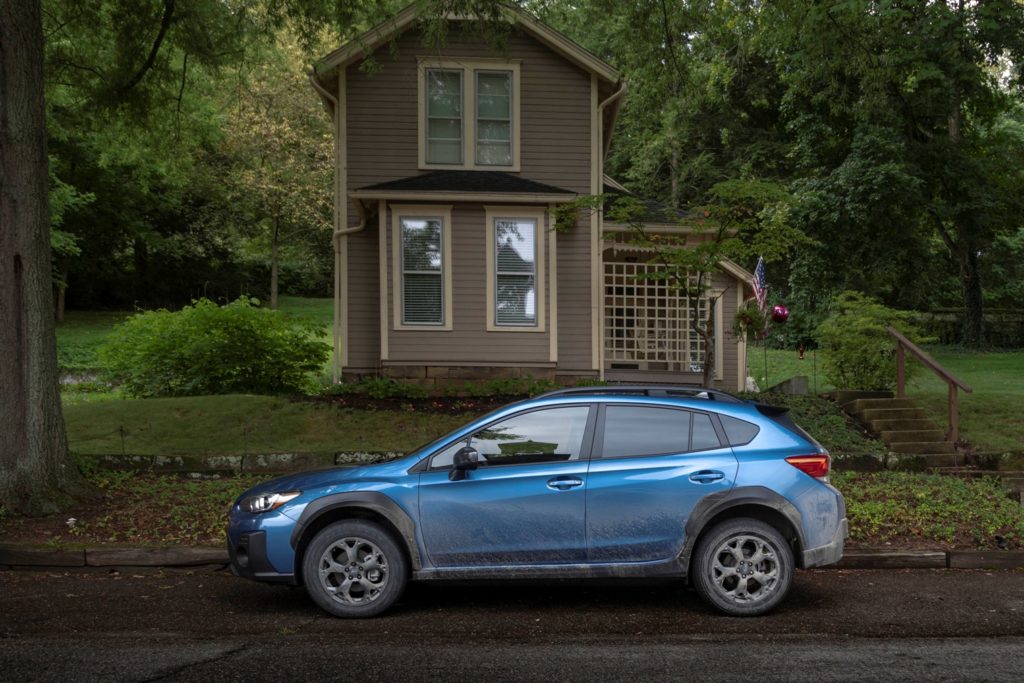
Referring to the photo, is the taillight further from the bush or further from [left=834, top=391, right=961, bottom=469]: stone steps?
the bush

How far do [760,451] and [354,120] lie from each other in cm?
1303

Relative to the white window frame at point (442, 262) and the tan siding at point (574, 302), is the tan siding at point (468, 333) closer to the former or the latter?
the white window frame at point (442, 262)

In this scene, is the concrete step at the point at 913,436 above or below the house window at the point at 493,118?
below

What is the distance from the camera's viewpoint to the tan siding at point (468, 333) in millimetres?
18141

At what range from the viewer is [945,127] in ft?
104

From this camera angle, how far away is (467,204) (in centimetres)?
1831

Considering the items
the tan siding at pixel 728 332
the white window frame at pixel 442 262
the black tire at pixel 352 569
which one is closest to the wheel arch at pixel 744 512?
the black tire at pixel 352 569

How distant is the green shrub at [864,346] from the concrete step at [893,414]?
1796 millimetres

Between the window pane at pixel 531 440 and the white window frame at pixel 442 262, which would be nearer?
the window pane at pixel 531 440

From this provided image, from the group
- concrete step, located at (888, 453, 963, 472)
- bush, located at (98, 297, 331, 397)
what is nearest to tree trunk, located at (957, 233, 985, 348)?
concrete step, located at (888, 453, 963, 472)

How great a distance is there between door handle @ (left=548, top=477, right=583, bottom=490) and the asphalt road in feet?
3.00

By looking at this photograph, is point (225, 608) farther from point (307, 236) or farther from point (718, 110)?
point (307, 236)

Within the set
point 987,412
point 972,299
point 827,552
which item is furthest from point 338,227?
point 972,299

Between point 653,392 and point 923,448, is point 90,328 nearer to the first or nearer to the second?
point 923,448
